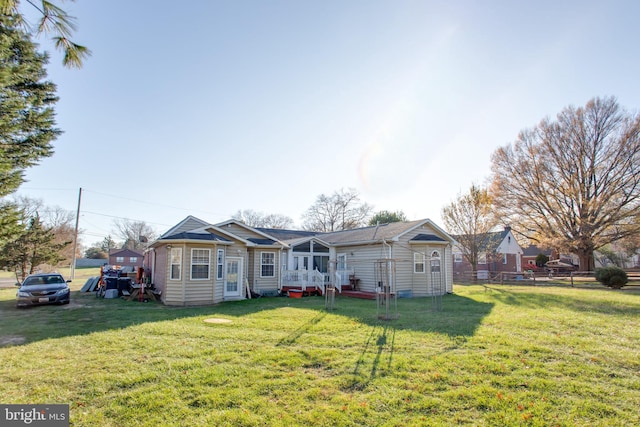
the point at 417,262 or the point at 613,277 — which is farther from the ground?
the point at 417,262

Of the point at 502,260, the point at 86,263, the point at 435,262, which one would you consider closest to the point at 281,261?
the point at 435,262

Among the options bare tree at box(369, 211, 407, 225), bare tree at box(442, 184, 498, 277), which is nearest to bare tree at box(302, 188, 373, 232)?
bare tree at box(369, 211, 407, 225)

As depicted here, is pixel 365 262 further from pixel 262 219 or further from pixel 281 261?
pixel 262 219

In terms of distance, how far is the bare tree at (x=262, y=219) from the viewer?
6009 centimetres

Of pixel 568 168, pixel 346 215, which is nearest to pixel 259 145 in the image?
pixel 568 168

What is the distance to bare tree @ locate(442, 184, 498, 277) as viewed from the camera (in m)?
28.0

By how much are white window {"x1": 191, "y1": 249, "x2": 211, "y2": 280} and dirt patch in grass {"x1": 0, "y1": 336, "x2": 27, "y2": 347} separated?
6.62m

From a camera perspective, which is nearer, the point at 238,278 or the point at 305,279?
the point at 238,278

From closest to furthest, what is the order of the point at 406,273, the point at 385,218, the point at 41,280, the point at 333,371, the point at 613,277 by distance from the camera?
the point at 333,371, the point at 41,280, the point at 406,273, the point at 613,277, the point at 385,218

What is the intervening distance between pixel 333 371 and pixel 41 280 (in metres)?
15.8

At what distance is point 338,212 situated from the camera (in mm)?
48938

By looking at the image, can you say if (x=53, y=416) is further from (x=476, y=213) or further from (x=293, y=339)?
(x=476, y=213)

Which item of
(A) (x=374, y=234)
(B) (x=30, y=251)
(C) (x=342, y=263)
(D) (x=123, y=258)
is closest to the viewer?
(A) (x=374, y=234)

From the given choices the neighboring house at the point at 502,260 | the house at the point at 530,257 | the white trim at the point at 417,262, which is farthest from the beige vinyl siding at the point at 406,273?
the house at the point at 530,257
